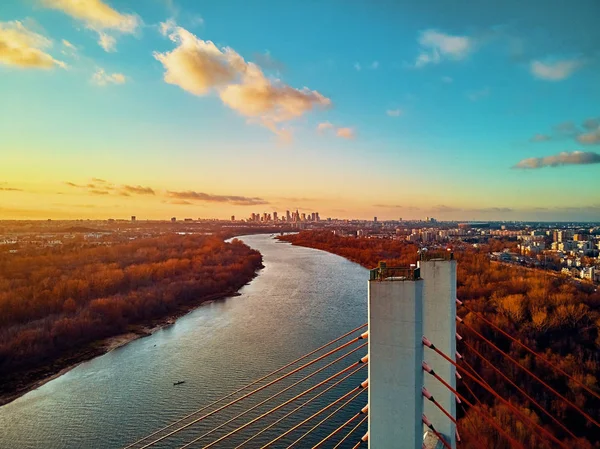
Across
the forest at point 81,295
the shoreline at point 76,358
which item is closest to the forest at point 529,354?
the shoreline at point 76,358

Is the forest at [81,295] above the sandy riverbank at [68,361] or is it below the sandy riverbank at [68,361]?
above

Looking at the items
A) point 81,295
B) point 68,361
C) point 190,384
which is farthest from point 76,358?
point 81,295

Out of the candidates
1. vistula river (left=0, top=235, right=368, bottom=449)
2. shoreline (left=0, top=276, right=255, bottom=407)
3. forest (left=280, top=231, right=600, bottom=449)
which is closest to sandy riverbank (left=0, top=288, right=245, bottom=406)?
shoreline (left=0, top=276, right=255, bottom=407)

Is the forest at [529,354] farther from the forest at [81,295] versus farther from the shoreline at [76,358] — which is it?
the forest at [81,295]

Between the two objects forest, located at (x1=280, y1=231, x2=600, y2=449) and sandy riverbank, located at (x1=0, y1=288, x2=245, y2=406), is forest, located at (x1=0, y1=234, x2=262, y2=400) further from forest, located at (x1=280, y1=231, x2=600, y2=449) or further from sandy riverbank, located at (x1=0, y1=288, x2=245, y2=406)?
forest, located at (x1=280, y1=231, x2=600, y2=449)

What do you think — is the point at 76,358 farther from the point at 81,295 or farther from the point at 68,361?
the point at 81,295

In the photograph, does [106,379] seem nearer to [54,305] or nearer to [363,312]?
[54,305]

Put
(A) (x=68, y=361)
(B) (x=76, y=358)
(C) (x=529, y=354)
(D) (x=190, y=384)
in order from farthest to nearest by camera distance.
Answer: (B) (x=76, y=358), (A) (x=68, y=361), (C) (x=529, y=354), (D) (x=190, y=384)
